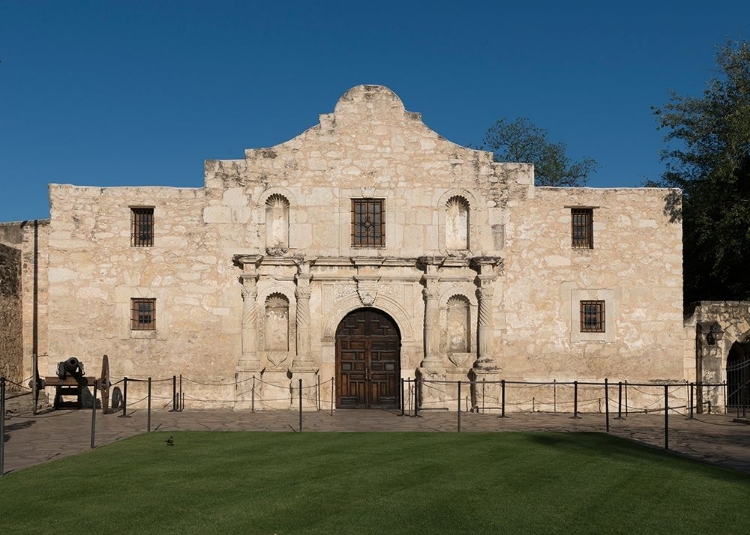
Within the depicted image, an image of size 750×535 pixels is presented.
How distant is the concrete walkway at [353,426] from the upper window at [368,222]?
433 centimetres

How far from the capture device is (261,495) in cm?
890

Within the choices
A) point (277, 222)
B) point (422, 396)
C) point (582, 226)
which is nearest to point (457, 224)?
point (582, 226)

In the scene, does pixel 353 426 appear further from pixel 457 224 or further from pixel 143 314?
pixel 143 314

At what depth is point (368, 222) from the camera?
2005 centimetres

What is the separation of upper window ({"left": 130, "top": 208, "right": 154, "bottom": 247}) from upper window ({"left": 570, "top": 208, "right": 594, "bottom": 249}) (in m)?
10.9

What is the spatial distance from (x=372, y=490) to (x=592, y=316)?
12.3m

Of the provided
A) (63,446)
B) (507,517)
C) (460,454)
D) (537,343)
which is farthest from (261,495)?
(537,343)

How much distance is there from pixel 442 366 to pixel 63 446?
9.37 meters

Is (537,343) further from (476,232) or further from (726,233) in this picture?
(726,233)

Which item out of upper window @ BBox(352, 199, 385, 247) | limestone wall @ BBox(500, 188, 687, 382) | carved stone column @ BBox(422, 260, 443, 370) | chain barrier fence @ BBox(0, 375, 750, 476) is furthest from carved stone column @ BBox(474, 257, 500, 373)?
upper window @ BBox(352, 199, 385, 247)

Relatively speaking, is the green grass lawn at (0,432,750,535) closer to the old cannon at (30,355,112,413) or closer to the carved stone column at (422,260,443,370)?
the old cannon at (30,355,112,413)

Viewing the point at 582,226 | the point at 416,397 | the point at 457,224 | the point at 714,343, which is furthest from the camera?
the point at 582,226

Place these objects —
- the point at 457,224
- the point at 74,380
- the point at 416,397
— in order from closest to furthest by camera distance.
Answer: the point at 74,380
the point at 416,397
the point at 457,224

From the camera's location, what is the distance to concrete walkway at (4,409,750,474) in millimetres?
13156
